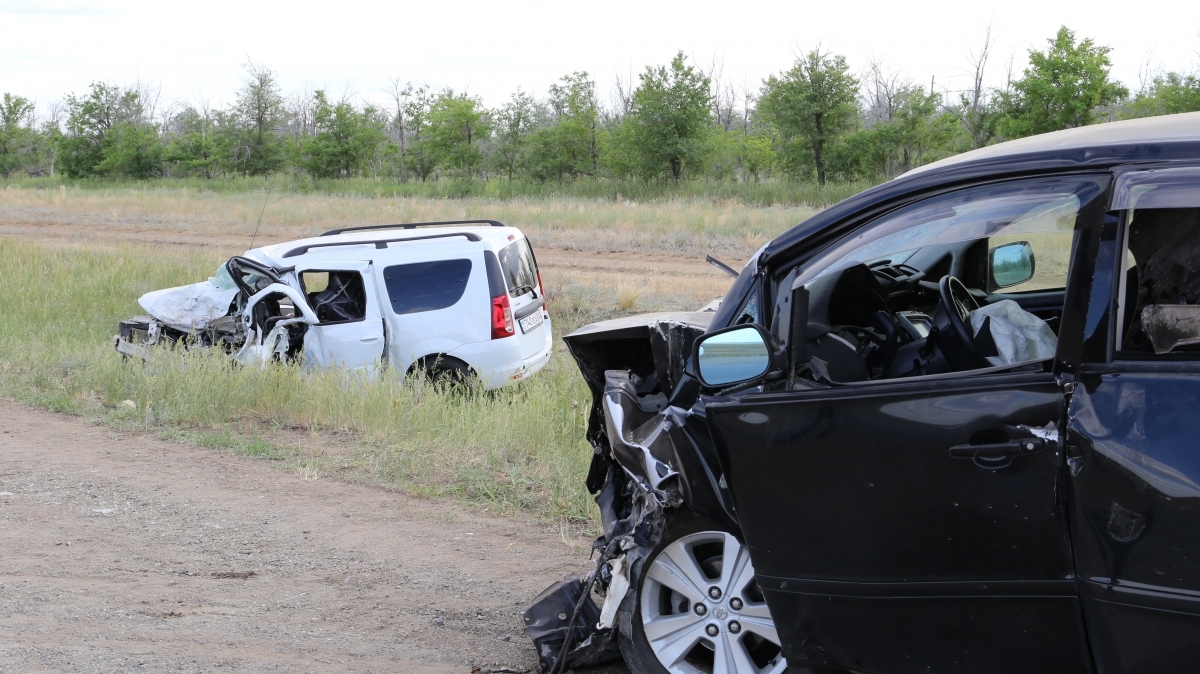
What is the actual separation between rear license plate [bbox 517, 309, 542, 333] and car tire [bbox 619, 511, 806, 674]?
626cm

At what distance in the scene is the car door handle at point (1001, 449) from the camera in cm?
259

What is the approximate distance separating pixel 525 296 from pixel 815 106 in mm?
27496

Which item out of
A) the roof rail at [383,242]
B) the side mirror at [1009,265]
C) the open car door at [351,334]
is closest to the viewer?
the side mirror at [1009,265]

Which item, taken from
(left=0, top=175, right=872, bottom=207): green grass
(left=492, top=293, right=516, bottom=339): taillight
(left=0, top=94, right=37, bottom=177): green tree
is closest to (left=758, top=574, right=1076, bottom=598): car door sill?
(left=492, top=293, right=516, bottom=339): taillight

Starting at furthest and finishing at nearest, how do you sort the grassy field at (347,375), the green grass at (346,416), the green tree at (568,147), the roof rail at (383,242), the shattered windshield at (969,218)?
the green tree at (568,147) → the roof rail at (383,242) → the grassy field at (347,375) → the green grass at (346,416) → the shattered windshield at (969,218)

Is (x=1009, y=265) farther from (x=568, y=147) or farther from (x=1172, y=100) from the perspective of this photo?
(x=568, y=147)

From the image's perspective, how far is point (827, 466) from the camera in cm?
295

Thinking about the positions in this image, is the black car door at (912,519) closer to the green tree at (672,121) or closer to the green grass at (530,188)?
the green grass at (530,188)

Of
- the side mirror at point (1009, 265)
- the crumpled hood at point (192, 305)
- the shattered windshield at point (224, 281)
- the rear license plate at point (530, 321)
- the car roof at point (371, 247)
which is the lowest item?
the rear license plate at point (530, 321)

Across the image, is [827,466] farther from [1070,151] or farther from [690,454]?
[1070,151]

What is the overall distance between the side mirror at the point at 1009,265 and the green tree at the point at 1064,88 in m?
25.7

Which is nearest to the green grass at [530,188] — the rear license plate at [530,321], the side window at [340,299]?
the rear license plate at [530,321]

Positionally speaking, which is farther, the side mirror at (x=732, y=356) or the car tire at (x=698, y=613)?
the car tire at (x=698, y=613)

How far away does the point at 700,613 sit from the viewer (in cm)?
361
